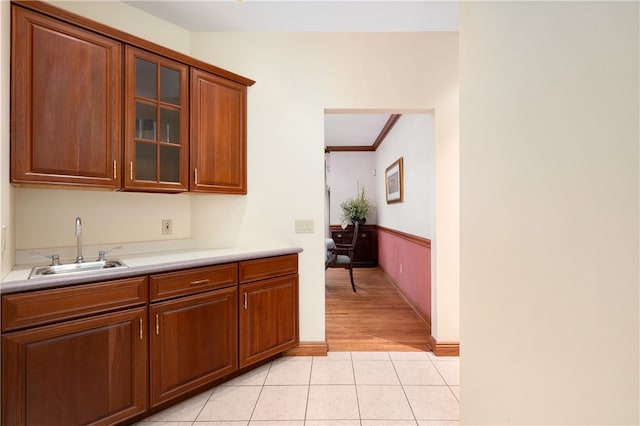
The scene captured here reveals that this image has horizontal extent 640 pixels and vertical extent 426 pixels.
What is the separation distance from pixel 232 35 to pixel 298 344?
8.80 feet

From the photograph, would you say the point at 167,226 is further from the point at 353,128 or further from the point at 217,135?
the point at 353,128

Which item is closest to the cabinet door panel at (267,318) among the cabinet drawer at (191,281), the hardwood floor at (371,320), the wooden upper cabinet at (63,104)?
the cabinet drawer at (191,281)

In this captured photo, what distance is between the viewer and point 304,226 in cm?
243

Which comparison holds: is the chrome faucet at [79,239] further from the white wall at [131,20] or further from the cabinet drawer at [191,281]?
the white wall at [131,20]

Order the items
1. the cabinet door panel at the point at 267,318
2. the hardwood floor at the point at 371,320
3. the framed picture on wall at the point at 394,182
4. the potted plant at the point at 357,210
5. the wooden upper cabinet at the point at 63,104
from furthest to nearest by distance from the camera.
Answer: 1. the potted plant at the point at 357,210
2. the framed picture on wall at the point at 394,182
3. the hardwood floor at the point at 371,320
4. the cabinet door panel at the point at 267,318
5. the wooden upper cabinet at the point at 63,104

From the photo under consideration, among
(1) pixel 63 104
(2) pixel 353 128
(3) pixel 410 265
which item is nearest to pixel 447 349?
(3) pixel 410 265

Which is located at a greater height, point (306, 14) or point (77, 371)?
point (306, 14)

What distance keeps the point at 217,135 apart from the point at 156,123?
42 centimetres

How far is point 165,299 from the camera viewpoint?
1.65 m

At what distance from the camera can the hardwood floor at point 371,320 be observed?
101 inches

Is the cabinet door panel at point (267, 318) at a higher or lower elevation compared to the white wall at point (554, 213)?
lower

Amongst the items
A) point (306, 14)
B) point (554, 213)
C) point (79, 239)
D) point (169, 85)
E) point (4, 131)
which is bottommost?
point (79, 239)

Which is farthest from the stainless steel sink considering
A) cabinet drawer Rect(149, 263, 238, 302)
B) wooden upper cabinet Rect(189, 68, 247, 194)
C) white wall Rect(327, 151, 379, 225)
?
white wall Rect(327, 151, 379, 225)

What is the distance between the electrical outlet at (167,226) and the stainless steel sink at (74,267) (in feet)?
1.67
